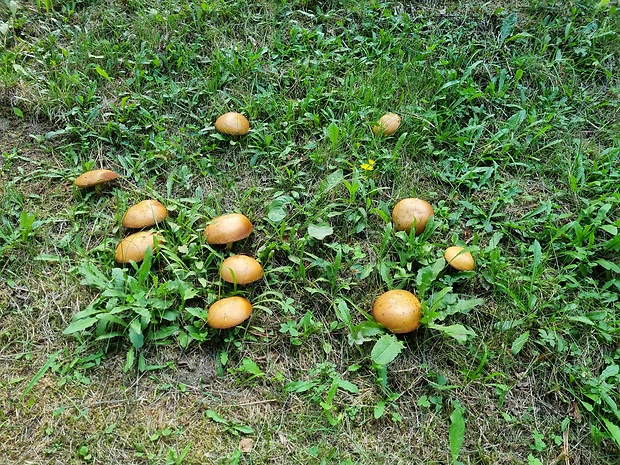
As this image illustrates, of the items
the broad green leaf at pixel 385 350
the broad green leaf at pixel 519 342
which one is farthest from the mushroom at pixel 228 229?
the broad green leaf at pixel 519 342

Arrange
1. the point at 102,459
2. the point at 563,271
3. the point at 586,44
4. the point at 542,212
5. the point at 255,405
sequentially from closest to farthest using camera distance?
the point at 102,459
the point at 255,405
the point at 563,271
the point at 542,212
the point at 586,44

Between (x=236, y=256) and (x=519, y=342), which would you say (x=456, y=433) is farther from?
(x=236, y=256)

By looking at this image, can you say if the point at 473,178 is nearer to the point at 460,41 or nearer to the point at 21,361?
the point at 460,41

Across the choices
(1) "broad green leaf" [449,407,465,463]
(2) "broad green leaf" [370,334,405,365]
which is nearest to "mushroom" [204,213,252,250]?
(2) "broad green leaf" [370,334,405,365]

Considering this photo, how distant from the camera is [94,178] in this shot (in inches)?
126

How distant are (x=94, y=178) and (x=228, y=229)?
105cm

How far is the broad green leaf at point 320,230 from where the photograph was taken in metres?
3.09

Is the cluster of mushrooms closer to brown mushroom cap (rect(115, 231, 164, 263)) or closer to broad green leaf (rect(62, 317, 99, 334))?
brown mushroom cap (rect(115, 231, 164, 263))

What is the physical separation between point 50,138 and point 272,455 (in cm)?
281

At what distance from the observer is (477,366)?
8.84ft

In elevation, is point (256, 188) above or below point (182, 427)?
above

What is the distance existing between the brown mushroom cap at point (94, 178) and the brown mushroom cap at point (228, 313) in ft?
4.13

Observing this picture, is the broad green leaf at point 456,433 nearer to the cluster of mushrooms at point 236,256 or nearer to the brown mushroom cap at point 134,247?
the cluster of mushrooms at point 236,256

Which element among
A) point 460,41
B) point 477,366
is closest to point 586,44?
point 460,41
